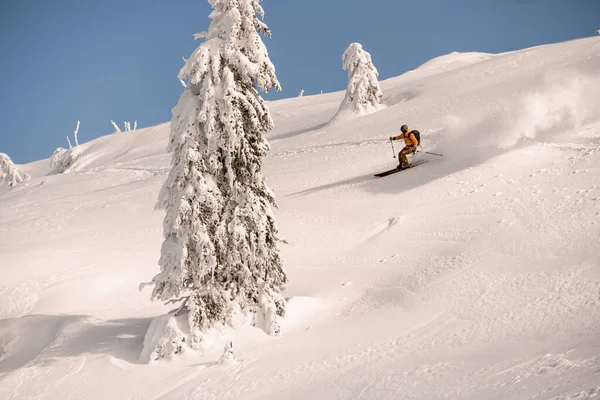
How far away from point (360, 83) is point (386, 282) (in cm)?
3335

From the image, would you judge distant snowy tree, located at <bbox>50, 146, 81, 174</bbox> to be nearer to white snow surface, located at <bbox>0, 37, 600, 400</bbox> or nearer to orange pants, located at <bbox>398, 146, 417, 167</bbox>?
white snow surface, located at <bbox>0, 37, 600, 400</bbox>

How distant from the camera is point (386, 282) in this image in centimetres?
1214

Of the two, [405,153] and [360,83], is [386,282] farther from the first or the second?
[360,83]

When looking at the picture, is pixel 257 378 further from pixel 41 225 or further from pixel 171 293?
pixel 41 225

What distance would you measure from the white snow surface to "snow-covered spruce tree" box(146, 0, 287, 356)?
101 cm

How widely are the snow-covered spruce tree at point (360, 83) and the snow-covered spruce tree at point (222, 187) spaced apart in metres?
31.5

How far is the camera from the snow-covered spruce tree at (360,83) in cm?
4253

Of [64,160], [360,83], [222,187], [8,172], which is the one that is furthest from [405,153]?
[64,160]

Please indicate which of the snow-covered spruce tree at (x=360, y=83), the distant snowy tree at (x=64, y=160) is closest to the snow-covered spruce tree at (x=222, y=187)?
the snow-covered spruce tree at (x=360, y=83)

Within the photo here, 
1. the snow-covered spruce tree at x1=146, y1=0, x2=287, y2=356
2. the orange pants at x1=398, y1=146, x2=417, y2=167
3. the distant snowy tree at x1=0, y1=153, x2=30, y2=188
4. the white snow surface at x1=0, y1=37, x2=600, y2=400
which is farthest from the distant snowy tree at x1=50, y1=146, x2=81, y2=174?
the snow-covered spruce tree at x1=146, y1=0, x2=287, y2=356

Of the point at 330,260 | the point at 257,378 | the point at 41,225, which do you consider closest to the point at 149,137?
the point at 41,225

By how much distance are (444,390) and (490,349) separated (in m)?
1.51

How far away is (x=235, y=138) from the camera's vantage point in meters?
11.1

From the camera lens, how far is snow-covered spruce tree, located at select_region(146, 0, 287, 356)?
11.0m
